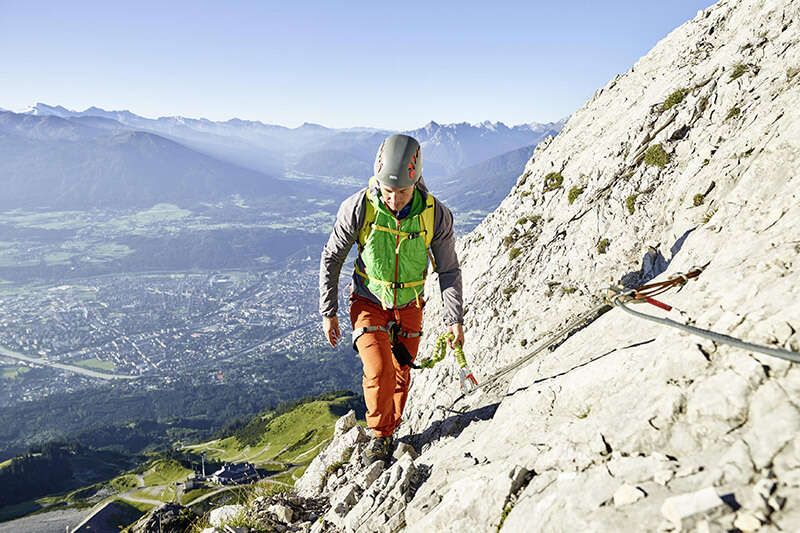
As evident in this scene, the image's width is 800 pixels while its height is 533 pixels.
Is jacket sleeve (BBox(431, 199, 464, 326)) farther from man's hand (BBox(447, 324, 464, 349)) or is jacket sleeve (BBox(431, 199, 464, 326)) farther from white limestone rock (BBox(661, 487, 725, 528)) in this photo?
white limestone rock (BBox(661, 487, 725, 528))

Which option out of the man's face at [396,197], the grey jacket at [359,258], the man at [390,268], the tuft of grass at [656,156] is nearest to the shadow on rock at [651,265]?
the tuft of grass at [656,156]

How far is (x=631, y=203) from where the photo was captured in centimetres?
1605

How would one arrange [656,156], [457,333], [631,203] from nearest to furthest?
[457,333]
[631,203]
[656,156]

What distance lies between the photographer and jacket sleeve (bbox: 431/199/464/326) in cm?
1060

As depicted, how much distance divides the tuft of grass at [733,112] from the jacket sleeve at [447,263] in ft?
35.7

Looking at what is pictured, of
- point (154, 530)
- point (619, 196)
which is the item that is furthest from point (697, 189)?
point (154, 530)

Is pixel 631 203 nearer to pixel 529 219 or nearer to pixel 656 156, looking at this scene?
pixel 656 156

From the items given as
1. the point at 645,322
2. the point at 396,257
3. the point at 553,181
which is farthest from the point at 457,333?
the point at 553,181

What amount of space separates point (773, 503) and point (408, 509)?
552cm

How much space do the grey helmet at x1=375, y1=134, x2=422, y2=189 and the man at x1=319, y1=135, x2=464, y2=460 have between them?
0.8 inches

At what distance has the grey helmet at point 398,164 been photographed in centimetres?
927

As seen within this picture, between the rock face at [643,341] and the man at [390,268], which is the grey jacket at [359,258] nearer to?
the man at [390,268]

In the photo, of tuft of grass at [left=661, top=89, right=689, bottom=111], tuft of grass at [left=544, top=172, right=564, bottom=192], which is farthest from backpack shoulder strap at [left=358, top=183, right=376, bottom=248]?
tuft of grass at [left=661, top=89, right=689, bottom=111]

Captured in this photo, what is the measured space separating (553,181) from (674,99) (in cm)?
569
